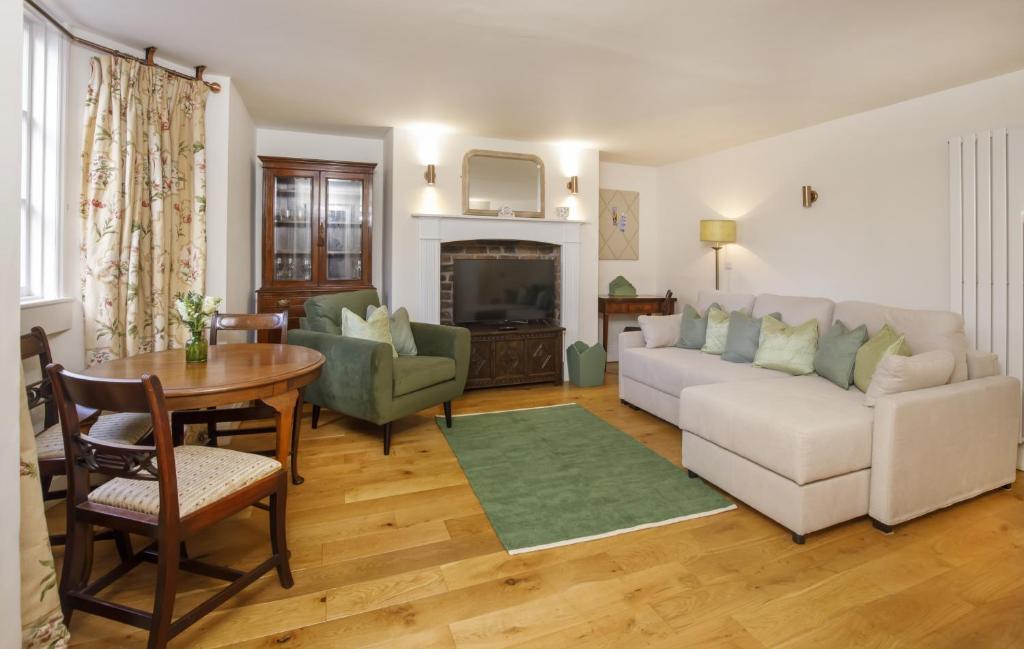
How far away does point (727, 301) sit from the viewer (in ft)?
13.9

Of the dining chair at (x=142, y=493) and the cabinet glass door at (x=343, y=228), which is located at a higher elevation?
the cabinet glass door at (x=343, y=228)

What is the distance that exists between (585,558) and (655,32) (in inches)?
102

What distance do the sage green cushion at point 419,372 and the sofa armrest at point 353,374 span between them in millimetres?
97

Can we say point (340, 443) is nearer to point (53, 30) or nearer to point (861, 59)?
point (53, 30)

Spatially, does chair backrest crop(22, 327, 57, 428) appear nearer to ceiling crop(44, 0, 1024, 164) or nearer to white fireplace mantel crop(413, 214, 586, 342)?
ceiling crop(44, 0, 1024, 164)

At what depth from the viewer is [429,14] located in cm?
248

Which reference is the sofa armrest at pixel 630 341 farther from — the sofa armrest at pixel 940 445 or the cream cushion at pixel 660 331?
the sofa armrest at pixel 940 445

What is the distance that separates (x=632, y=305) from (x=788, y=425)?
11.2 ft

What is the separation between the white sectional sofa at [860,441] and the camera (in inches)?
83.5

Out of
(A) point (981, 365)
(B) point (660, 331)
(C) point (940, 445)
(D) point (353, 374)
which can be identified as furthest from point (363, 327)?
(A) point (981, 365)

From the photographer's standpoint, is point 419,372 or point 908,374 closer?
point 908,374

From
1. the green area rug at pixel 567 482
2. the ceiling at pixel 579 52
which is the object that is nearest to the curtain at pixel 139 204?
the ceiling at pixel 579 52

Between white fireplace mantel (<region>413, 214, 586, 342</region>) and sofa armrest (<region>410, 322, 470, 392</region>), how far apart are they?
836 millimetres

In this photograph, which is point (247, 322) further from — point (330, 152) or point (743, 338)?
point (743, 338)
